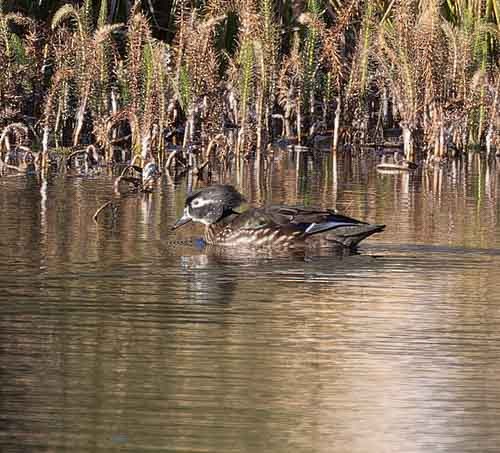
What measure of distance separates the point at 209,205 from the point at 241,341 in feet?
13.3

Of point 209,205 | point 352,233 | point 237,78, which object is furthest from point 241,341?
point 237,78

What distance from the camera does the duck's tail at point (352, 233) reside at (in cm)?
999

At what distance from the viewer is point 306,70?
63.0 ft

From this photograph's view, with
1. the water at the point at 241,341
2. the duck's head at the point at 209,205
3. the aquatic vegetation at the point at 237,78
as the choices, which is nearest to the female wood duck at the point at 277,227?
the duck's head at the point at 209,205

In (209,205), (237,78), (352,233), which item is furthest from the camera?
(237,78)

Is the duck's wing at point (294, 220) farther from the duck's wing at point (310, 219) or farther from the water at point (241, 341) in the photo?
the water at point (241, 341)

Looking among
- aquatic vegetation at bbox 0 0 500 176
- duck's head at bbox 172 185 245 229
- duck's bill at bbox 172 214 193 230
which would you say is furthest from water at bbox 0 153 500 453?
aquatic vegetation at bbox 0 0 500 176

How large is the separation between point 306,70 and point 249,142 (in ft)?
6.60

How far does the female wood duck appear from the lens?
10094mm

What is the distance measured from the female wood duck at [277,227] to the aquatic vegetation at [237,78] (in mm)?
4695

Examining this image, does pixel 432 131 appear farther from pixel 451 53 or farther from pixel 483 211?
pixel 483 211

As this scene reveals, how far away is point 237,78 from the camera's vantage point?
17.9 metres

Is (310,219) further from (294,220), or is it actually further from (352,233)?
(352,233)

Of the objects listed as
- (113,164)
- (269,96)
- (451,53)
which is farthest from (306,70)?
(113,164)
